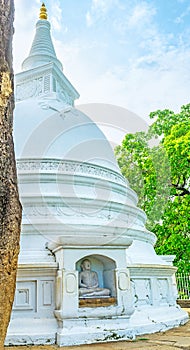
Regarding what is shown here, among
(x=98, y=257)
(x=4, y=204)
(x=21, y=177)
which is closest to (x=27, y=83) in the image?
(x=21, y=177)

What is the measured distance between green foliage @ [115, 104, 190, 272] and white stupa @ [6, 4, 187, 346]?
326 cm

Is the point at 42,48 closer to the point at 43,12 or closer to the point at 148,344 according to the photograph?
the point at 43,12

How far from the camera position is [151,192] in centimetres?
1365

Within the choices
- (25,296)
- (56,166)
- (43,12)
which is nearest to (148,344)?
(25,296)

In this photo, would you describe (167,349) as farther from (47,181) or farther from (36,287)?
(47,181)

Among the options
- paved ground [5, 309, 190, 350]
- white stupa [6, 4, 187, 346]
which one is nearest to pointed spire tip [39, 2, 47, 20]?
white stupa [6, 4, 187, 346]

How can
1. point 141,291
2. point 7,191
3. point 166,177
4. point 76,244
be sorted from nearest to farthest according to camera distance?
point 7,191 → point 76,244 → point 141,291 → point 166,177

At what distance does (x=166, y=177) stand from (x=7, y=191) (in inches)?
485

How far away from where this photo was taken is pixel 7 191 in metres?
1.71

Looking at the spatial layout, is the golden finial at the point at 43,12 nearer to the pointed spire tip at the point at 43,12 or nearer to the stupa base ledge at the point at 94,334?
the pointed spire tip at the point at 43,12

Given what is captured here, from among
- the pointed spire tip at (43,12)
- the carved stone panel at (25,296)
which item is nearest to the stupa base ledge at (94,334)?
the carved stone panel at (25,296)

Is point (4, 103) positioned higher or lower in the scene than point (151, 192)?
lower

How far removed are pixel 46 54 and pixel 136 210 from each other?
8.50 metres

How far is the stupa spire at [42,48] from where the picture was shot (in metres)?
13.4
